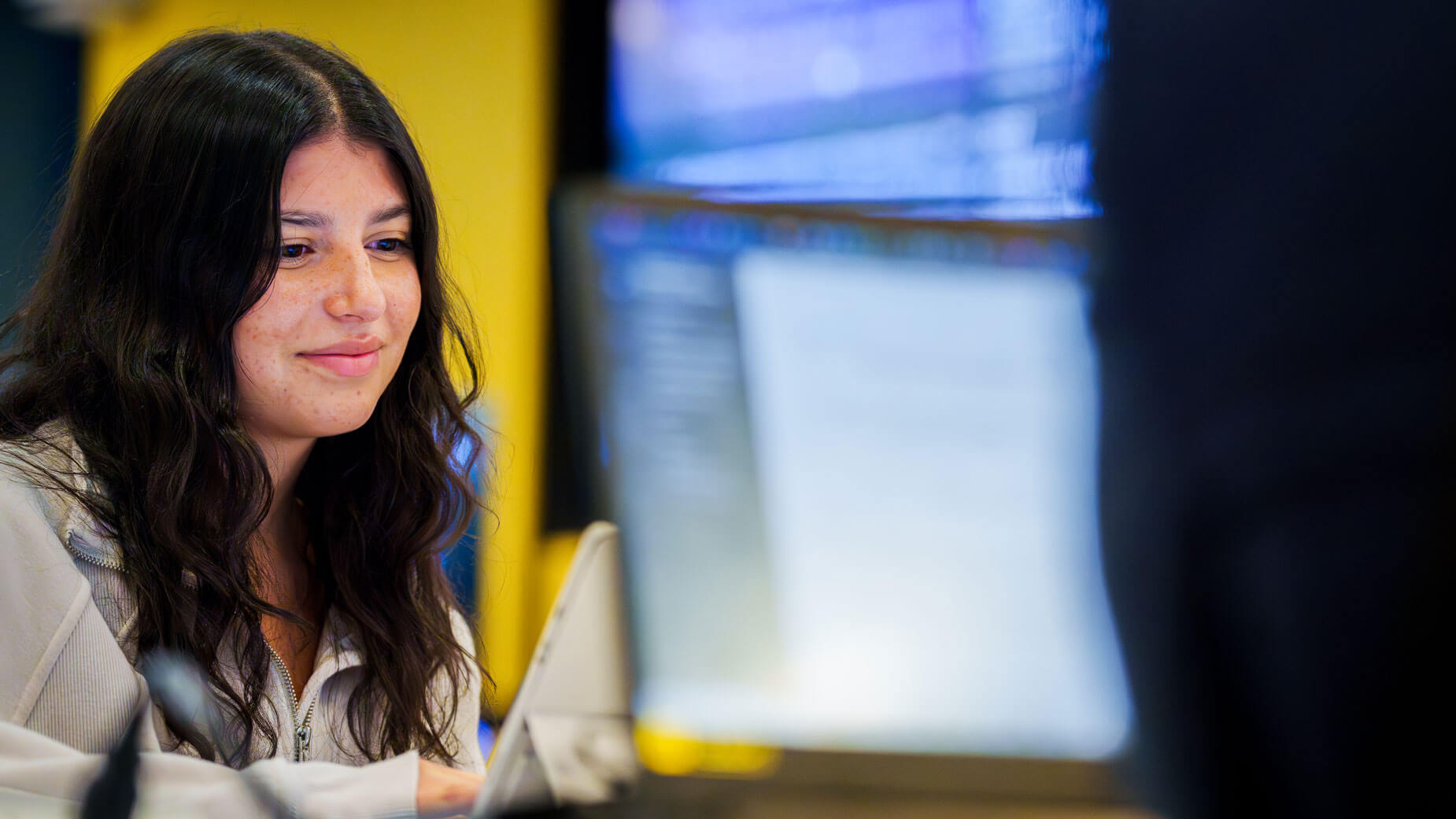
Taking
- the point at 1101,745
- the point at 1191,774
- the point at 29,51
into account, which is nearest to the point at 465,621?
the point at 1101,745

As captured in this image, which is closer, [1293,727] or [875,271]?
[1293,727]

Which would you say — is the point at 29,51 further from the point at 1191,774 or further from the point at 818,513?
the point at 1191,774

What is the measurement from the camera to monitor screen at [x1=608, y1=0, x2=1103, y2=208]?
6.16ft

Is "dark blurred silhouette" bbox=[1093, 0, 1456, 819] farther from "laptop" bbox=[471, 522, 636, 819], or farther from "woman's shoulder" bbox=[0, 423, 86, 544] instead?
"woman's shoulder" bbox=[0, 423, 86, 544]

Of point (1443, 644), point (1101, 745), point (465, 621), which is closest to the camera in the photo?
point (1443, 644)

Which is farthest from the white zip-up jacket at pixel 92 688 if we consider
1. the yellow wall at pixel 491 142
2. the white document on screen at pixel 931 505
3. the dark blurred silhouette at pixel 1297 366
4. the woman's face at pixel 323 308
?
the yellow wall at pixel 491 142

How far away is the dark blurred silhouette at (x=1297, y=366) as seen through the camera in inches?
11.6

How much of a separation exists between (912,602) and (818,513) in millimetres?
54

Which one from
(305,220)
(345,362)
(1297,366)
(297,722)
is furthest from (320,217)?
(1297,366)

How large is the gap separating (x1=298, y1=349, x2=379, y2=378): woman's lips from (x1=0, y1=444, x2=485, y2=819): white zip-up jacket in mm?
199

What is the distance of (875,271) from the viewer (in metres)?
0.49

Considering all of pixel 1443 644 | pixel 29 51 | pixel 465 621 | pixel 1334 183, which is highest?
pixel 29 51

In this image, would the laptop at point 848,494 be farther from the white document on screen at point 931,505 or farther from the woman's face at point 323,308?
the woman's face at point 323,308

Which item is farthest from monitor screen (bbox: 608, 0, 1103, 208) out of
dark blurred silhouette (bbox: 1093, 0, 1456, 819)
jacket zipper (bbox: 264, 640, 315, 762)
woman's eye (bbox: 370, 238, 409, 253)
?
dark blurred silhouette (bbox: 1093, 0, 1456, 819)
